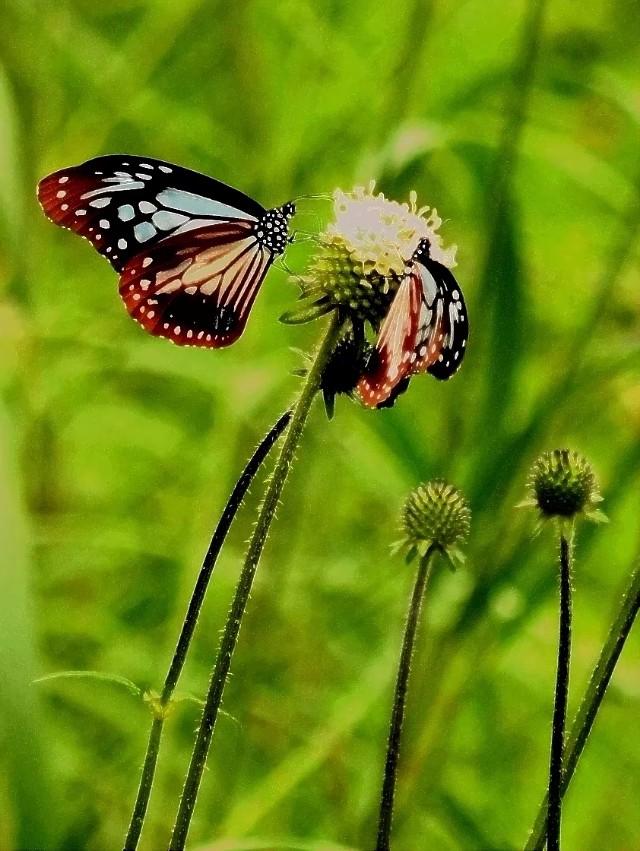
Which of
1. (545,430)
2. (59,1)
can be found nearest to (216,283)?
(545,430)

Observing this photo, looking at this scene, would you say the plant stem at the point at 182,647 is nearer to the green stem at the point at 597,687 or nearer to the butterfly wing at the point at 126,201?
the green stem at the point at 597,687

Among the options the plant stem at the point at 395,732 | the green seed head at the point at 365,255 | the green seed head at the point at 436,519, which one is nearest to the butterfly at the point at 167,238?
the green seed head at the point at 365,255

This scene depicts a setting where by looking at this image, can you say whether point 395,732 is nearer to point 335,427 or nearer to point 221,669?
point 221,669

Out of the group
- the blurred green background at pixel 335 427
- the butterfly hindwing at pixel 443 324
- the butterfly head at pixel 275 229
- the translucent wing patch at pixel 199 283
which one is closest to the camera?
the butterfly hindwing at pixel 443 324

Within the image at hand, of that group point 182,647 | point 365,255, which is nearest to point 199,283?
point 365,255

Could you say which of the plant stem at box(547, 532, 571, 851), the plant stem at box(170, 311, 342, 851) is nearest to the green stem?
the plant stem at box(547, 532, 571, 851)

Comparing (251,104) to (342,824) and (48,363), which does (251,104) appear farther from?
(342,824)
